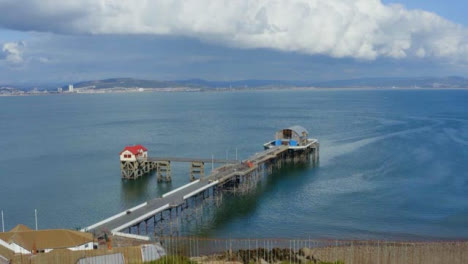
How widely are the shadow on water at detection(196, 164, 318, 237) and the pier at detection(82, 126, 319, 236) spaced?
86 centimetres

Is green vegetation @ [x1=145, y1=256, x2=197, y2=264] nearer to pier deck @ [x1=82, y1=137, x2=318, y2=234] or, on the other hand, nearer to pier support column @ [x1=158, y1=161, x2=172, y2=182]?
pier deck @ [x1=82, y1=137, x2=318, y2=234]

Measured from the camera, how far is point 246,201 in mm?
39344

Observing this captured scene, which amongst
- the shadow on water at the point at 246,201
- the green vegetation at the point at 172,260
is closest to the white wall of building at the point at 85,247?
the green vegetation at the point at 172,260

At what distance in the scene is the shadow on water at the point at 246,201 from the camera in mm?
33369

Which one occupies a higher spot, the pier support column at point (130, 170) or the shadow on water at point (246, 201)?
the pier support column at point (130, 170)

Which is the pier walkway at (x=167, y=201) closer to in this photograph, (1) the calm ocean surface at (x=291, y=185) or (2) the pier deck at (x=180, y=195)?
(2) the pier deck at (x=180, y=195)

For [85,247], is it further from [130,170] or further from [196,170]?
[196,170]

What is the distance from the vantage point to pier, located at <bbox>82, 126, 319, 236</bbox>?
29.5 meters

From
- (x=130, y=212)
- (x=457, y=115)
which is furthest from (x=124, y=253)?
(x=457, y=115)

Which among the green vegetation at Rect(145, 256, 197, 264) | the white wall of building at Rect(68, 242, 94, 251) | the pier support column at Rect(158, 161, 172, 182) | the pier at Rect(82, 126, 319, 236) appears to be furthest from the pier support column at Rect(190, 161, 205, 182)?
the green vegetation at Rect(145, 256, 197, 264)

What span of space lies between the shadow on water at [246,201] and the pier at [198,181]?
2.83 ft

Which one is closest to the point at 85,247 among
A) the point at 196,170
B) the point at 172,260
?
the point at 172,260

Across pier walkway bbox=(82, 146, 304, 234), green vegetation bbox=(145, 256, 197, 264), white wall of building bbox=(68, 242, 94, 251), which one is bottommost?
green vegetation bbox=(145, 256, 197, 264)

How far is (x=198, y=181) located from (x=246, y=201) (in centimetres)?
447
